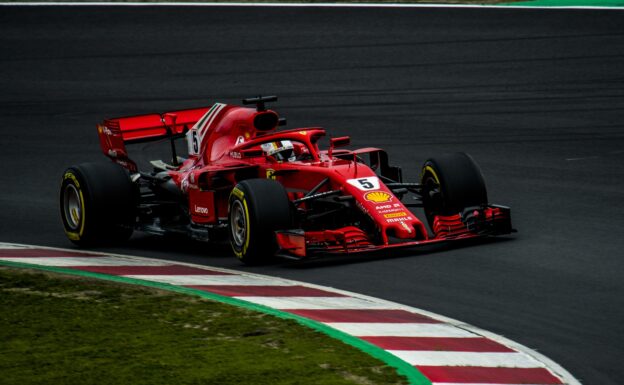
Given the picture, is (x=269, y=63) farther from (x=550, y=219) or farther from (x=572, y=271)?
(x=572, y=271)

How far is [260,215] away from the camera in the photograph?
1221cm

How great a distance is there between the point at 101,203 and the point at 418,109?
8420 mm

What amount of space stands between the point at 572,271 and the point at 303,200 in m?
2.53

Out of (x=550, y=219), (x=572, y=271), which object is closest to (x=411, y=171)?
(x=550, y=219)

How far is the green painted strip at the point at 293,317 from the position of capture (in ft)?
28.4

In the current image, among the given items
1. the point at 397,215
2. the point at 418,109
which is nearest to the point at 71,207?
the point at 397,215

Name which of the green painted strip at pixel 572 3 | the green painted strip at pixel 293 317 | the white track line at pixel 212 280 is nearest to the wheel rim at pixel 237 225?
the white track line at pixel 212 280

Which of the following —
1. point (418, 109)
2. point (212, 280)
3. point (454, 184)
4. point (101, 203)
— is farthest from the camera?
point (418, 109)

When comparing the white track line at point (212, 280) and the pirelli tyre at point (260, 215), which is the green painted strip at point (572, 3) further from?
the white track line at point (212, 280)

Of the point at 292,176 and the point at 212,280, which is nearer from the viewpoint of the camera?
the point at 212,280

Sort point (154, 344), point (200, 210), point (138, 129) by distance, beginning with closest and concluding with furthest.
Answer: point (154, 344)
point (200, 210)
point (138, 129)

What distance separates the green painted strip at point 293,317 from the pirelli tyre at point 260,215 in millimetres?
971

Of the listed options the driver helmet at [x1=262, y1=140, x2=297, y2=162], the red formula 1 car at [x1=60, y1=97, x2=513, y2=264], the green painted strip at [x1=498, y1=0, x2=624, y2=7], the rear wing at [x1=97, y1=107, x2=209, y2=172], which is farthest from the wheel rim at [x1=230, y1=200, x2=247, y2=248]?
the green painted strip at [x1=498, y1=0, x2=624, y2=7]

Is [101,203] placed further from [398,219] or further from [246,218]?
[398,219]
